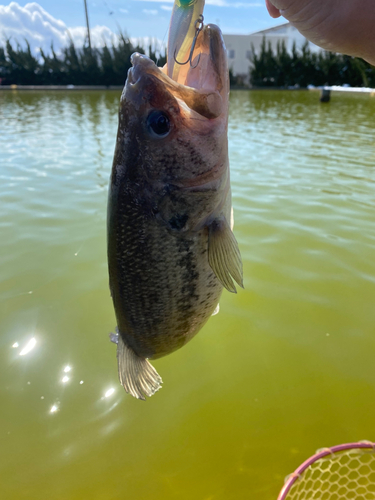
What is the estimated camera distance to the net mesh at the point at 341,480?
6.83 ft

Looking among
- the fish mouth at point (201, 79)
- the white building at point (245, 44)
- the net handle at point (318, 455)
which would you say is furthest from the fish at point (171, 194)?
the white building at point (245, 44)

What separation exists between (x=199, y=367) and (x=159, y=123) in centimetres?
209

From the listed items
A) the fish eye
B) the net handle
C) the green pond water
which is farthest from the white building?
the net handle

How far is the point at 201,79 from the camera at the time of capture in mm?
1630

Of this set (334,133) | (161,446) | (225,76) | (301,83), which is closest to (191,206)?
(225,76)

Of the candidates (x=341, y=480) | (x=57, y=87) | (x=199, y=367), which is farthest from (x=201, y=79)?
(x=57, y=87)

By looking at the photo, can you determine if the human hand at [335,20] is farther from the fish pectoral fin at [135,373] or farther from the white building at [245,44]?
the white building at [245,44]

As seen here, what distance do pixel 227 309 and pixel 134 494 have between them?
6.22 feet

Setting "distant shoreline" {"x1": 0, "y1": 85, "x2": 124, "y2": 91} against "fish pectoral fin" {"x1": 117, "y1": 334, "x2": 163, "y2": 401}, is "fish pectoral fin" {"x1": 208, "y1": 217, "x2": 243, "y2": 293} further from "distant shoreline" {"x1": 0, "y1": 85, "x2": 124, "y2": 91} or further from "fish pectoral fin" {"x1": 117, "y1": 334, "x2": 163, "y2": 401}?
"distant shoreline" {"x1": 0, "y1": 85, "x2": 124, "y2": 91}

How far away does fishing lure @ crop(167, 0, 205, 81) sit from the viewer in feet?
4.66

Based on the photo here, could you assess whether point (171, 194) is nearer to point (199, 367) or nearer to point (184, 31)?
point (184, 31)

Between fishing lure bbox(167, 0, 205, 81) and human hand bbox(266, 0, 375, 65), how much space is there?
46 centimetres

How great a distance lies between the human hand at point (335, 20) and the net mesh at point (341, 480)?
7.21ft

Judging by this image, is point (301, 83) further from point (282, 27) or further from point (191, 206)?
point (191, 206)
